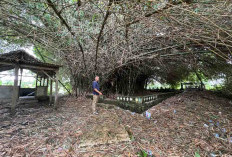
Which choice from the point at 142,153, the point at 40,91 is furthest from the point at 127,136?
the point at 40,91

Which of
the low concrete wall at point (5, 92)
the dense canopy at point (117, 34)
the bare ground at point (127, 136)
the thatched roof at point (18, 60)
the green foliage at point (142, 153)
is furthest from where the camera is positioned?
the low concrete wall at point (5, 92)

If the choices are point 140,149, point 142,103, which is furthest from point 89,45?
point 140,149

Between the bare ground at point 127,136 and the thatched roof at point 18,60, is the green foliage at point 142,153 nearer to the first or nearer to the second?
the bare ground at point 127,136

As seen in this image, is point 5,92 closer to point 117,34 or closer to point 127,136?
point 117,34

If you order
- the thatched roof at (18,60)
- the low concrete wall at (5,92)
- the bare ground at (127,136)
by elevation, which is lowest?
the bare ground at (127,136)

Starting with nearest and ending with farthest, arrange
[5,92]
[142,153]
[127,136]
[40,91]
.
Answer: [142,153] → [127,136] → [5,92] → [40,91]

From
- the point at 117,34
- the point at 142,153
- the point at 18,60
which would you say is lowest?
the point at 142,153

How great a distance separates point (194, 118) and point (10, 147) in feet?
12.9

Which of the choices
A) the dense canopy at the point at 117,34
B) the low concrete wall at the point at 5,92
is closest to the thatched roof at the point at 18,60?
the dense canopy at the point at 117,34

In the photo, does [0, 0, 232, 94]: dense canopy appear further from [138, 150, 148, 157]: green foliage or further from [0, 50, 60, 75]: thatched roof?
[138, 150, 148, 157]: green foliage

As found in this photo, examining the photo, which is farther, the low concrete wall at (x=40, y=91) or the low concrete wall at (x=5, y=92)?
the low concrete wall at (x=40, y=91)

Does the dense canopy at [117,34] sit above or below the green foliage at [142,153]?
above

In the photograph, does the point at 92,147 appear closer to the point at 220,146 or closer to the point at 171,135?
the point at 171,135

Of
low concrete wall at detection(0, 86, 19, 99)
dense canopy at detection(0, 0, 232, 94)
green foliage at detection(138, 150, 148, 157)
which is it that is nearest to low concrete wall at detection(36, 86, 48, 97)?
low concrete wall at detection(0, 86, 19, 99)
